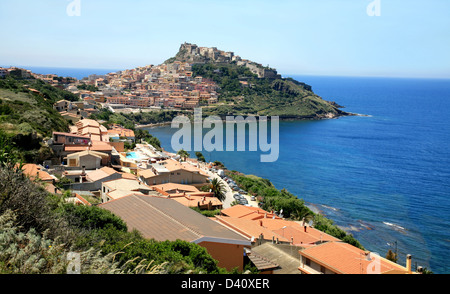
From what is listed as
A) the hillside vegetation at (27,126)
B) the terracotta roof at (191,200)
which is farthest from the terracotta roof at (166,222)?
the hillside vegetation at (27,126)

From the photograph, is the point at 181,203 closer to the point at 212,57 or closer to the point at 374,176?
the point at 374,176

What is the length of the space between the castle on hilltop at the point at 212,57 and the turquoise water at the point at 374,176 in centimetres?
3087

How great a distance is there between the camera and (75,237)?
445cm

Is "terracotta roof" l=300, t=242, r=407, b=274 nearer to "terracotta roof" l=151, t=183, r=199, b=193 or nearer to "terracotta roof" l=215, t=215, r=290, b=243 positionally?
"terracotta roof" l=215, t=215, r=290, b=243

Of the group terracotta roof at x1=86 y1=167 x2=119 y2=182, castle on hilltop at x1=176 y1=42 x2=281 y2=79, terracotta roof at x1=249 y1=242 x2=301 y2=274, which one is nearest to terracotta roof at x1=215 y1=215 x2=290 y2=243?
terracotta roof at x1=249 y1=242 x2=301 y2=274

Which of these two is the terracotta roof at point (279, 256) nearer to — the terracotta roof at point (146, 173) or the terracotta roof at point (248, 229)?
the terracotta roof at point (248, 229)

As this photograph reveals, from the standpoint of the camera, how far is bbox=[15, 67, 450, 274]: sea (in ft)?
52.6

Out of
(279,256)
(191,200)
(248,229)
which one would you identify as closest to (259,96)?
(191,200)

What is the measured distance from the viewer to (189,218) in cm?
720

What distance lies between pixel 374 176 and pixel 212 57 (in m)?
63.2

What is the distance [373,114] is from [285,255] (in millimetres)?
61083

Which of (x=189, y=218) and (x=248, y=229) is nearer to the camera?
(x=189, y=218)
